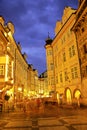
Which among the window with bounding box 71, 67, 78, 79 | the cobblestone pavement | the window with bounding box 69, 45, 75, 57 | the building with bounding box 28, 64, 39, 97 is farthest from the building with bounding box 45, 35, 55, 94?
the building with bounding box 28, 64, 39, 97

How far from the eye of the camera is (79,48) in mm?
26734

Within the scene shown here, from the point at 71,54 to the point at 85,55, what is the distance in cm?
518

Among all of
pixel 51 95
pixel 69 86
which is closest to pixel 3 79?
pixel 69 86

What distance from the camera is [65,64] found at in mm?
32062

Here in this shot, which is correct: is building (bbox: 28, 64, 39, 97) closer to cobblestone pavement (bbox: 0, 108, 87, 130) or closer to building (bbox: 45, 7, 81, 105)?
building (bbox: 45, 7, 81, 105)

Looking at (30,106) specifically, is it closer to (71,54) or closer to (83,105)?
(83,105)

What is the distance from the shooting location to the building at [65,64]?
2795cm

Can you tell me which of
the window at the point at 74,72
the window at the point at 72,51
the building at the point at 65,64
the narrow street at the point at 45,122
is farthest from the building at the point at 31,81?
the narrow street at the point at 45,122

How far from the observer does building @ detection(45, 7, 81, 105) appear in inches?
1101

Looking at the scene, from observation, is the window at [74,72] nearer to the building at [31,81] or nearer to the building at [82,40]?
the building at [82,40]

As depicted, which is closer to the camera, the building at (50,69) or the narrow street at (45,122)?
the narrow street at (45,122)

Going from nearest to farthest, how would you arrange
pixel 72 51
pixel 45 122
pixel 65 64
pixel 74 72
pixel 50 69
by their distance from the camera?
1. pixel 45 122
2. pixel 74 72
3. pixel 72 51
4. pixel 65 64
5. pixel 50 69

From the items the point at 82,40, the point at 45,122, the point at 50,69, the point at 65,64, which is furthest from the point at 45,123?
the point at 50,69

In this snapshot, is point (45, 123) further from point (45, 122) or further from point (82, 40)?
point (82, 40)
